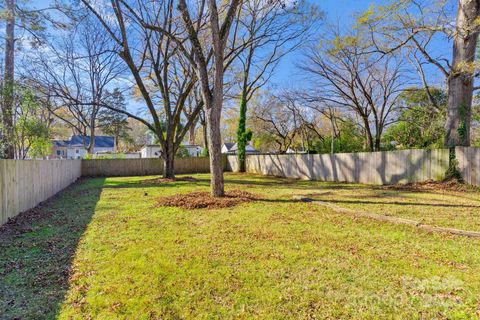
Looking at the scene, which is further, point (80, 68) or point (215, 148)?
point (80, 68)

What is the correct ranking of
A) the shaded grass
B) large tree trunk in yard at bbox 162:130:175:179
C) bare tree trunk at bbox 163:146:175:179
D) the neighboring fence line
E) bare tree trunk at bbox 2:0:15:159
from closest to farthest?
1. the shaded grass
2. the neighboring fence line
3. bare tree trunk at bbox 2:0:15:159
4. large tree trunk in yard at bbox 162:130:175:179
5. bare tree trunk at bbox 163:146:175:179

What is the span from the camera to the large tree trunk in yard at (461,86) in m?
8.21

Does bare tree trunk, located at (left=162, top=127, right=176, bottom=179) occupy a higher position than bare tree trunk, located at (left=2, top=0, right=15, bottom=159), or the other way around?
bare tree trunk, located at (left=2, top=0, right=15, bottom=159)

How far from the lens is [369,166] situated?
10984 millimetres

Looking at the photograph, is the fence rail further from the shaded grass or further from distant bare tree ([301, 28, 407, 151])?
distant bare tree ([301, 28, 407, 151])

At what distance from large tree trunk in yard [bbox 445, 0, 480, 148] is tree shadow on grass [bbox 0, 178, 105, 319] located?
9.89 meters

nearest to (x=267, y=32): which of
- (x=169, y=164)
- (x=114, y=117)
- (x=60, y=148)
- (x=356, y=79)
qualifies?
(x=356, y=79)

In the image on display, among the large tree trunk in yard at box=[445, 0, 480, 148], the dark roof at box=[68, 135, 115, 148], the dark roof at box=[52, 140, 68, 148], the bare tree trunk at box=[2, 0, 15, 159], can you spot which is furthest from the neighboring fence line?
the dark roof at box=[52, 140, 68, 148]

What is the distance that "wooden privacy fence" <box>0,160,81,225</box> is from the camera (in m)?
4.80

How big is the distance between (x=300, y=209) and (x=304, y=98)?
13.0 m

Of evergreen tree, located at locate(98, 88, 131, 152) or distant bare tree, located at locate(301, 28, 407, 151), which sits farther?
evergreen tree, located at locate(98, 88, 131, 152)

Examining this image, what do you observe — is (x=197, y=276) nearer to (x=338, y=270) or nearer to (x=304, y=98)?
(x=338, y=270)

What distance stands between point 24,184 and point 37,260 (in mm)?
3388

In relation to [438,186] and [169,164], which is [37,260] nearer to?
[438,186]
